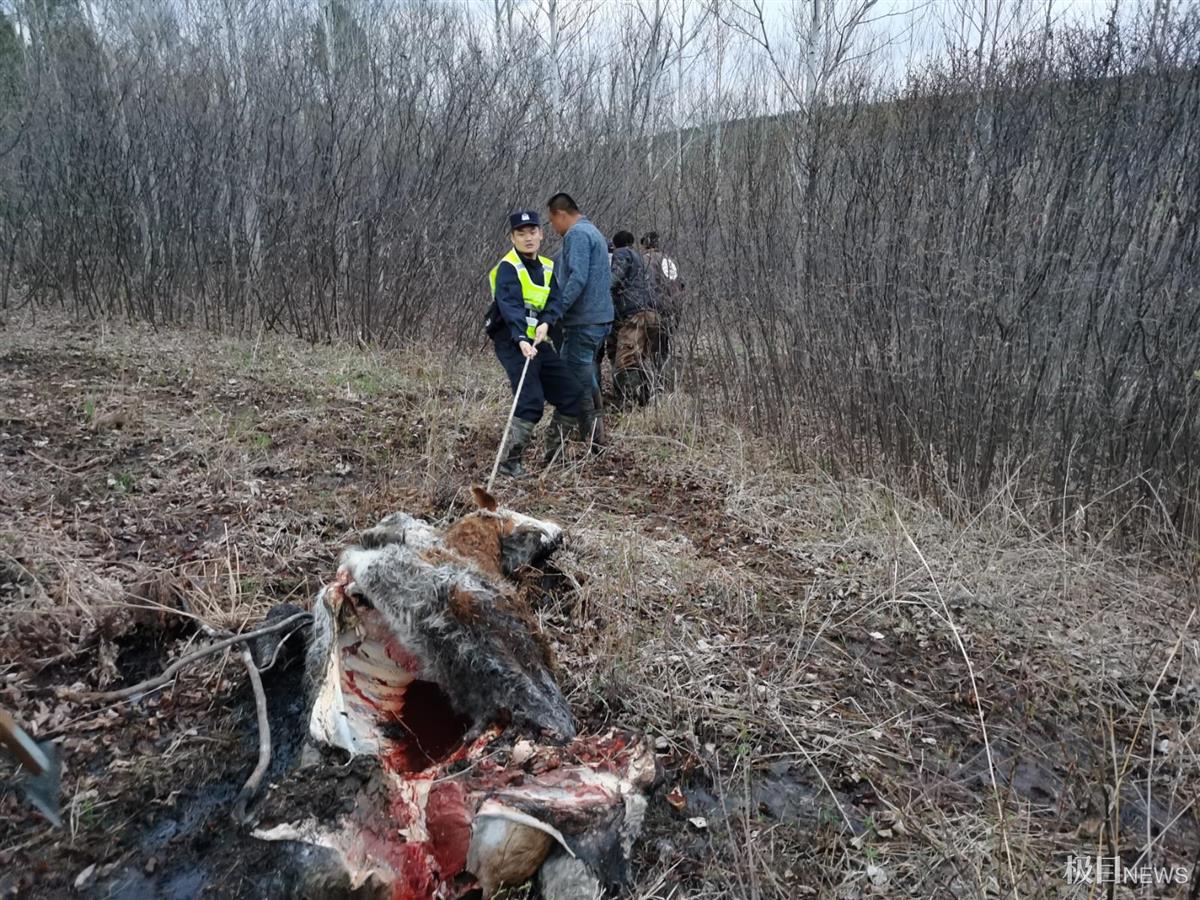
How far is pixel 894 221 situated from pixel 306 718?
15.9ft

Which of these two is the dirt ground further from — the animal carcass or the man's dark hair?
the man's dark hair

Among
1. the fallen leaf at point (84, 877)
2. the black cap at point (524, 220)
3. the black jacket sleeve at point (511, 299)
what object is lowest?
the fallen leaf at point (84, 877)

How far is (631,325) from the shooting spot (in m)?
7.47

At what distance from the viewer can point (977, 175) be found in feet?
16.1

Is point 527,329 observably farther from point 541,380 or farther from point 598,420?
point 598,420

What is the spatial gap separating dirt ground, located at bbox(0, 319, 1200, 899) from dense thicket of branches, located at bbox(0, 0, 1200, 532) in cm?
81

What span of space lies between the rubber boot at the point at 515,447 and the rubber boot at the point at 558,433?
411 millimetres

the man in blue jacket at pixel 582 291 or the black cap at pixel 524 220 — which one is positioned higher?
the black cap at pixel 524 220

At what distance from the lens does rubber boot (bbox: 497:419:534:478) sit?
212 inches

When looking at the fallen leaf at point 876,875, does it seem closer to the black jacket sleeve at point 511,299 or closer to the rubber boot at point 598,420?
the black jacket sleeve at point 511,299

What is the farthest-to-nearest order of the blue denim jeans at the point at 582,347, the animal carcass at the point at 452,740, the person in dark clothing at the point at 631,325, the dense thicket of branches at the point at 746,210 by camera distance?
the person in dark clothing at the point at 631,325
the blue denim jeans at the point at 582,347
the dense thicket of branches at the point at 746,210
the animal carcass at the point at 452,740
